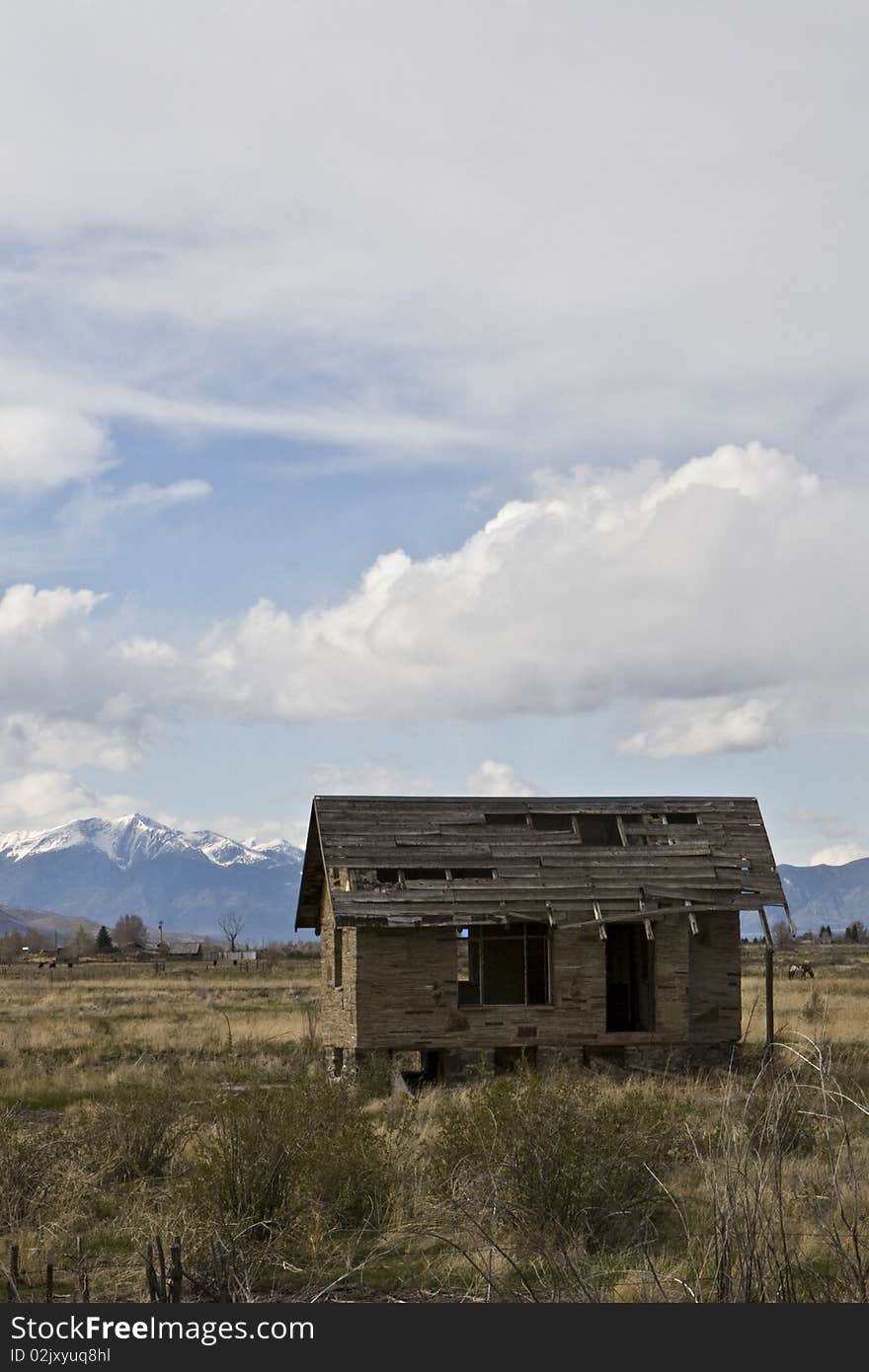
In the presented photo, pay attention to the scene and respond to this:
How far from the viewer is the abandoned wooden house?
21531 millimetres

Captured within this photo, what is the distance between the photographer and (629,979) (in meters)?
26.5

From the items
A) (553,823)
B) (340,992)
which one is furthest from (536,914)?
(340,992)

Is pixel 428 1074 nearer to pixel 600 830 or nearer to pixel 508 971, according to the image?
pixel 600 830

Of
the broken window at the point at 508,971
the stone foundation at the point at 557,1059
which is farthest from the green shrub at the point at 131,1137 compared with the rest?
the broken window at the point at 508,971

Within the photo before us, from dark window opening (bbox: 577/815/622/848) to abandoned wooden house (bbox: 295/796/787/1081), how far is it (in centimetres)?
2

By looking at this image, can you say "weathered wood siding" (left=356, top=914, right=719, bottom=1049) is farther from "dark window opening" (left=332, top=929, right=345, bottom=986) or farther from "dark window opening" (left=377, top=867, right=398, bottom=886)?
"dark window opening" (left=332, top=929, right=345, bottom=986)

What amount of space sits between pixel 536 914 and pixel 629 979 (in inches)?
203

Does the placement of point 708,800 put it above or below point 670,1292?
above

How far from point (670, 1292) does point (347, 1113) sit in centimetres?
469

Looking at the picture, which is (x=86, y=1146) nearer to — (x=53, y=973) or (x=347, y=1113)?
(x=347, y=1113)

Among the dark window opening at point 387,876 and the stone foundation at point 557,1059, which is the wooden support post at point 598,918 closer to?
the stone foundation at point 557,1059

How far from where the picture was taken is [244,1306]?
251 inches

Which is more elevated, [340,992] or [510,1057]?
[340,992]

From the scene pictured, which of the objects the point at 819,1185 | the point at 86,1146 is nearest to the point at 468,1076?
the point at 86,1146
